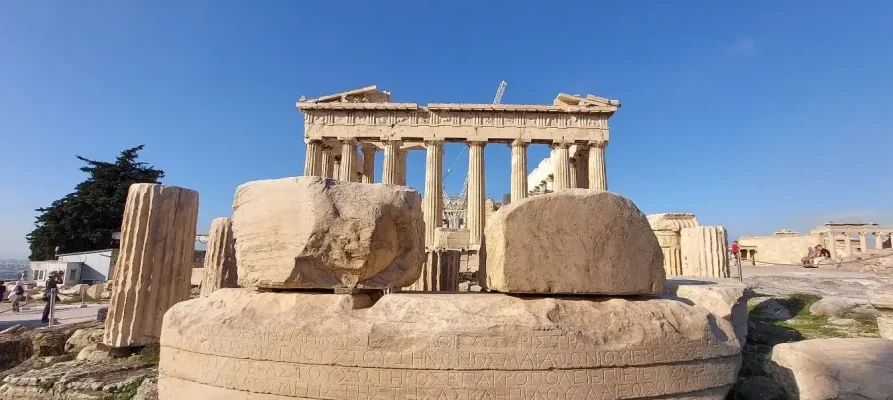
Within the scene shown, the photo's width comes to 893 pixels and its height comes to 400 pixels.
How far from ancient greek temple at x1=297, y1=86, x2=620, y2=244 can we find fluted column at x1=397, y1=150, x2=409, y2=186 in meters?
0.44

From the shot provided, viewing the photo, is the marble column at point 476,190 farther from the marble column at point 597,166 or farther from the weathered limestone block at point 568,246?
the weathered limestone block at point 568,246

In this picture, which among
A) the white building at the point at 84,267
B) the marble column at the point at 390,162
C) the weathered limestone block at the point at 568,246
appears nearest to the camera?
the weathered limestone block at the point at 568,246

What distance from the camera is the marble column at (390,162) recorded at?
19250mm

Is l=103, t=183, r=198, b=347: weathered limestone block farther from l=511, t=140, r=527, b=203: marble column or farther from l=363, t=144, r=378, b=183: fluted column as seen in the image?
l=363, t=144, r=378, b=183: fluted column

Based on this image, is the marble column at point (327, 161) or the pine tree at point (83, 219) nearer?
Answer: the marble column at point (327, 161)

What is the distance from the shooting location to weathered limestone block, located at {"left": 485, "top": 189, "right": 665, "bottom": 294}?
289 centimetres

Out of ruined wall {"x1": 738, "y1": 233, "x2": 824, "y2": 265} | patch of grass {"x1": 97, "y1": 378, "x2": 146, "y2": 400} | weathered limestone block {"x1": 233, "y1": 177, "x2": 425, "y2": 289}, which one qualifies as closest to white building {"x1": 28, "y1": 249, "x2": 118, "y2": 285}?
patch of grass {"x1": 97, "y1": 378, "x2": 146, "y2": 400}

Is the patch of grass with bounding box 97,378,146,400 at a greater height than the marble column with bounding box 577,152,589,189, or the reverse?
the marble column with bounding box 577,152,589,189

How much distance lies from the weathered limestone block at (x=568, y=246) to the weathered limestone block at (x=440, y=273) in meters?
5.68

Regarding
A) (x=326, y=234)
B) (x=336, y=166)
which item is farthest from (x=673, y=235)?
(x=336, y=166)

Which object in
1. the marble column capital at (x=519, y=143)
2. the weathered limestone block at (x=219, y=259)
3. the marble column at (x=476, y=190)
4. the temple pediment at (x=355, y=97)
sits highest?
the temple pediment at (x=355, y=97)

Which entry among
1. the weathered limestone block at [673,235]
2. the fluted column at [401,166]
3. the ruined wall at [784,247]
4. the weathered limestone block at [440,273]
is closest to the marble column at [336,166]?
the fluted column at [401,166]

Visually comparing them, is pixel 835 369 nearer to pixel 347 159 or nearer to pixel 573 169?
pixel 347 159

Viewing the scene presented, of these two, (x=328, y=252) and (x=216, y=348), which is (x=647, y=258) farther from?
(x=216, y=348)
